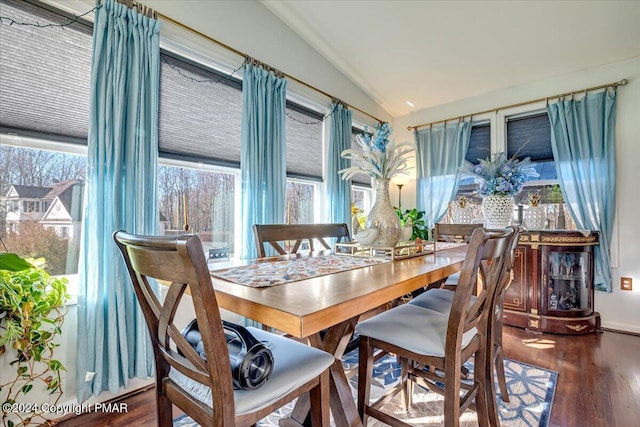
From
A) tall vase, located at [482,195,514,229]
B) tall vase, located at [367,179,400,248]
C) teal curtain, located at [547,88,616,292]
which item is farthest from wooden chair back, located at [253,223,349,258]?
teal curtain, located at [547,88,616,292]

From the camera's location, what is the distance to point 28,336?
1297 mm

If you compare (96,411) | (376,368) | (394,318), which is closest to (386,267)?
(394,318)

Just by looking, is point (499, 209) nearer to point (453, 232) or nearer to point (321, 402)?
point (453, 232)

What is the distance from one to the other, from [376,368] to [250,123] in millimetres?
2066

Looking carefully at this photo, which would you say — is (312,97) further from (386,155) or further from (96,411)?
(96,411)

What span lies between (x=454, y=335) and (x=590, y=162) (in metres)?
2.93

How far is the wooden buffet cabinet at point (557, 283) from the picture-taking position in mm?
2713

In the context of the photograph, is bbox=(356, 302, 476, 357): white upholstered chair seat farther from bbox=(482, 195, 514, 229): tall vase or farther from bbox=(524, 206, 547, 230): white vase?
bbox=(524, 206, 547, 230): white vase

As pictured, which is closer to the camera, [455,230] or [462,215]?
[455,230]

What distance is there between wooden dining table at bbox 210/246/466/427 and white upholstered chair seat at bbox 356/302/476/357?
8.1 inches

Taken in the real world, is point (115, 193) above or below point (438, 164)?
below

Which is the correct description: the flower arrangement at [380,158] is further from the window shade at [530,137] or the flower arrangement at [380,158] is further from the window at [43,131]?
the window shade at [530,137]

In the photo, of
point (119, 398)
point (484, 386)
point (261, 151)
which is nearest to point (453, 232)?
point (484, 386)

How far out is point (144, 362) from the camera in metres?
1.74
